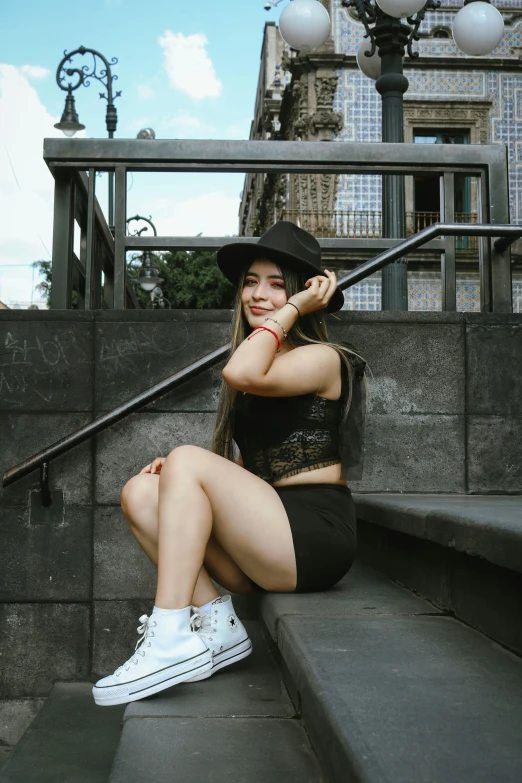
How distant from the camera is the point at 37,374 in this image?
14.1 ft

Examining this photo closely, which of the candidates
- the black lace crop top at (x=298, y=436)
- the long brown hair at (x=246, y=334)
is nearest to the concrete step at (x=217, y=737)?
the black lace crop top at (x=298, y=436)

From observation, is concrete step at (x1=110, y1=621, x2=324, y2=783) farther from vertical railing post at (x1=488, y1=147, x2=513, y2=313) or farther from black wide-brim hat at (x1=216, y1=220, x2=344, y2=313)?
vertical railing post at (x1=488, y1=147, x2=513, y2=313)

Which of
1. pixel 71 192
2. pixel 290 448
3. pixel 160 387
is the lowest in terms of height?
pixel 290 448

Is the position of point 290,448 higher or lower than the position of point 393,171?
lower

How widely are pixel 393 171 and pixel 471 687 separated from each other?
337 cm

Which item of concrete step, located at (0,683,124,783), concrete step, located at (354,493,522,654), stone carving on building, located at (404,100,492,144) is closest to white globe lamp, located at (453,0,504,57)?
concrete step, located at (354,493,522,654)

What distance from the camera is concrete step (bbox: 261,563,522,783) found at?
149 centimetres

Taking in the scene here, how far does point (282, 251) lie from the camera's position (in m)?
3.25

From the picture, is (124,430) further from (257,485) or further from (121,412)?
(257,485)

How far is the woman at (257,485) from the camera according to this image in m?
2.62

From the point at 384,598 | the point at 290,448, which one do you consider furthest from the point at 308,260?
the point at 384,598

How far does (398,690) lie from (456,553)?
3.26 feet

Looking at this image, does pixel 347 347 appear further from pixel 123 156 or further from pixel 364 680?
pixel 123 156

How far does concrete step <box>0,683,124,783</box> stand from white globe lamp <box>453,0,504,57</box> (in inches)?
345
